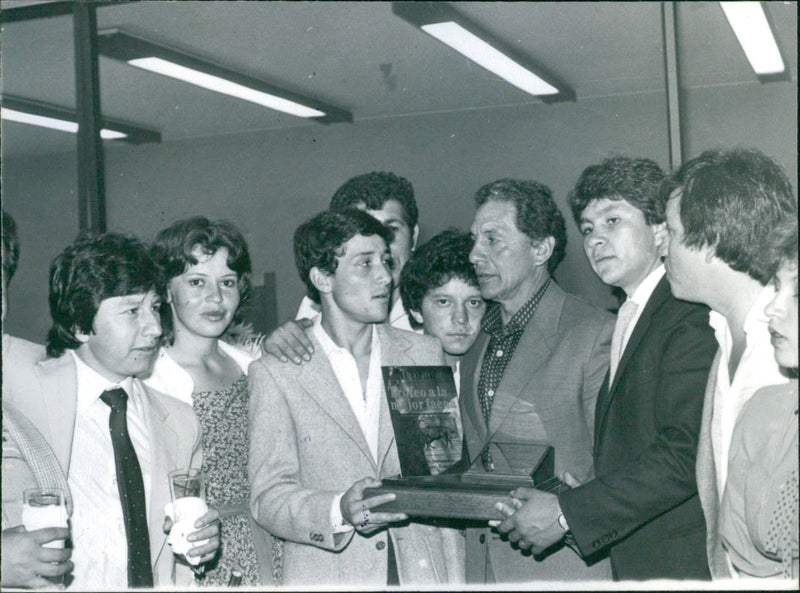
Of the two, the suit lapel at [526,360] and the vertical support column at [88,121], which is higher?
the vertical support column at [88,121]

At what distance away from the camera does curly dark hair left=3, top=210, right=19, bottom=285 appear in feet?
8.13

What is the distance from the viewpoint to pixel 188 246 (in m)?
2.98

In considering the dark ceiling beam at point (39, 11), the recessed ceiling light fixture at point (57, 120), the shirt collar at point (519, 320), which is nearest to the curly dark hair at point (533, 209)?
the shirt collar at point (519, 320)

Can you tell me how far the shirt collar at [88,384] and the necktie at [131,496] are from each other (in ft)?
0.08

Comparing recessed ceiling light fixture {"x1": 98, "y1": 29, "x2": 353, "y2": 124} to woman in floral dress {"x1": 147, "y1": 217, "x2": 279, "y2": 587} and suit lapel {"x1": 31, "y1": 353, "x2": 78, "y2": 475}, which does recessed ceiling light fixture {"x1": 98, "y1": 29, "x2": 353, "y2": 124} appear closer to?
woman in floral dress {"x1": 147, "y1": 217, "x2": 279, "y2": 587}

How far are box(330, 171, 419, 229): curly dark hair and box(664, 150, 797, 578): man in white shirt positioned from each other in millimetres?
1532

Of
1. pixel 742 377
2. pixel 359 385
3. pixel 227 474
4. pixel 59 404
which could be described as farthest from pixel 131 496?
pixel 742 377

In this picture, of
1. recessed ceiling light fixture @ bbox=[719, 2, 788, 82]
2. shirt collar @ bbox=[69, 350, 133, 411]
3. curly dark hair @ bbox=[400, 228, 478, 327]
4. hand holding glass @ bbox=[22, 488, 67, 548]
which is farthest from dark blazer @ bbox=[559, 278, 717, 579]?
recessed ceiling light fixture @ bbox=[719, 2, 788, 82]

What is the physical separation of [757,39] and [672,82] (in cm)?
39

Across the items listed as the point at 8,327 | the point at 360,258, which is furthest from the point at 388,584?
the point at 8,327

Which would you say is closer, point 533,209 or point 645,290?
point 645,290

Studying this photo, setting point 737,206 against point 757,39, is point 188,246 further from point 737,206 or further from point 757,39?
point 757,39

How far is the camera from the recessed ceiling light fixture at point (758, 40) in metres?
3.40

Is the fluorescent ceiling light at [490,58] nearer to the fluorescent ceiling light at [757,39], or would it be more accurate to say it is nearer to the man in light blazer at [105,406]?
the fluorescent ceiling light at [757,39]
